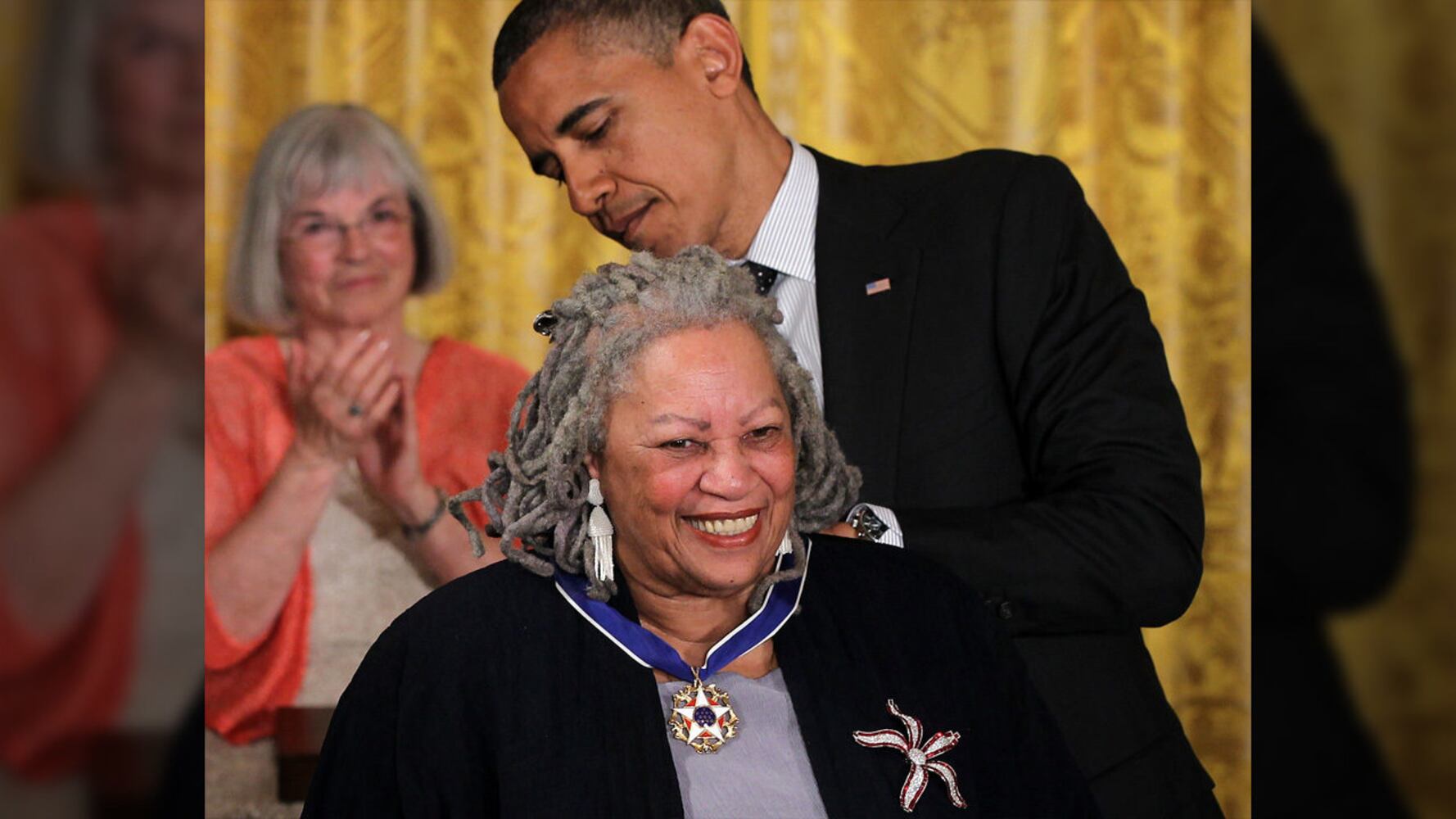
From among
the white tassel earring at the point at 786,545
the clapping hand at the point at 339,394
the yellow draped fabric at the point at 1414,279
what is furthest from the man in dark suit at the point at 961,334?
the yellow draped fabric at the point at 1414,279

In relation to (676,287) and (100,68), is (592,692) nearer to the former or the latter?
(676,287)

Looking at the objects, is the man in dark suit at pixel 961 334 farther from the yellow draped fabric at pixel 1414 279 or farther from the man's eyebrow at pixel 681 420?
the yellow draped fabric at pixel 1414 279

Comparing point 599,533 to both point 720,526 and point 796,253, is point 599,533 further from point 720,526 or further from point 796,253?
point 796,253

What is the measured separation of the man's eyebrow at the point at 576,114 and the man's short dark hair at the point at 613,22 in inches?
4.5

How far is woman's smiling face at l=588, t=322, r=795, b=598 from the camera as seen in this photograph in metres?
1.88

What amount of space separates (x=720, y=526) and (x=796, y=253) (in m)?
0.77

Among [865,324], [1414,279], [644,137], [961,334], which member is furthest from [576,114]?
[1414,279]

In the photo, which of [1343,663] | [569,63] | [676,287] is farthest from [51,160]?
[1343,663]

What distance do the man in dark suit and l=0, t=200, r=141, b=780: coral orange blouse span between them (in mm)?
1036

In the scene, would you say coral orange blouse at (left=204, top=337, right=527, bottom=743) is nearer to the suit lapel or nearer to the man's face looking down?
the man's face looking down

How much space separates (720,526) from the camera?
1.90 metres

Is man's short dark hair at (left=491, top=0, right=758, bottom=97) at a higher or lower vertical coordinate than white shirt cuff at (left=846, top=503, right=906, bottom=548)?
higher

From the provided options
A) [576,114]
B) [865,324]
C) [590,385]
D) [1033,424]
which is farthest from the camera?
[576,114]

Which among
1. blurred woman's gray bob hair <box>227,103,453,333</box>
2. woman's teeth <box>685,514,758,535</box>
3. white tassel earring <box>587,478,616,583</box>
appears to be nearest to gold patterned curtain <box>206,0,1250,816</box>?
blurred woman's gray bob hair <box>227,103,453,333</box>
